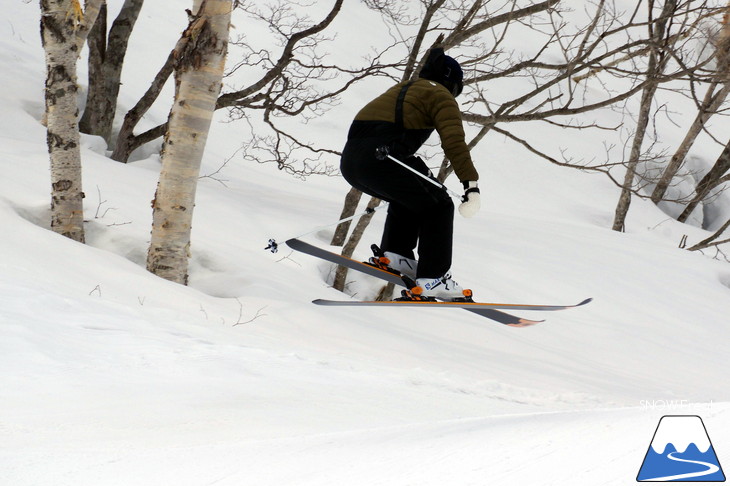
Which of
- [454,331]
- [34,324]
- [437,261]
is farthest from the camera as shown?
[454,331]

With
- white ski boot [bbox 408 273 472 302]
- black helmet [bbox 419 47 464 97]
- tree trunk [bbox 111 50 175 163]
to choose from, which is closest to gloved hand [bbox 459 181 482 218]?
white ski boot [bbox 408 273 472 302]

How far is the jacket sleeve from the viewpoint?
441cm

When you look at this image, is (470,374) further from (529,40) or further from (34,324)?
(529,40)

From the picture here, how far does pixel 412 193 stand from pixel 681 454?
3.13 meters

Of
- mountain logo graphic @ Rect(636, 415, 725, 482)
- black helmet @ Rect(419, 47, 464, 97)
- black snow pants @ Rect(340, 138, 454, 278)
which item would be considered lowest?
mountain logo graphic @ Rect(636, 415, 725, 482)

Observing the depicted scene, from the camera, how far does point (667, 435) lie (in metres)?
1.82

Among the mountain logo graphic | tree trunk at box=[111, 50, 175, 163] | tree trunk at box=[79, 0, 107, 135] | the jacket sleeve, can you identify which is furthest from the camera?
tree trunk at box=[79, 0, 107, 135]

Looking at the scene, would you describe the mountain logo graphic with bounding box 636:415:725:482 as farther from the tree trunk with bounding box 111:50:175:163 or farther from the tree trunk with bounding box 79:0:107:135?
the tree trunk with bounding box 79:0:107:135

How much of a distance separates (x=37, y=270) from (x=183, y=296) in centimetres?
97

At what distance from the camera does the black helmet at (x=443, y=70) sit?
15.3 ft

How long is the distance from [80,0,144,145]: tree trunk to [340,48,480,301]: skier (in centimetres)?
705

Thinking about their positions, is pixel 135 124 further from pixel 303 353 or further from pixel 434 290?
pixel 303 353

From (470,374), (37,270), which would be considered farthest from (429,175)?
(37,270)

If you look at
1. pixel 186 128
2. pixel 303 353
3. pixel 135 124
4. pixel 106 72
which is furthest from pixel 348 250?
pixel 106 72
